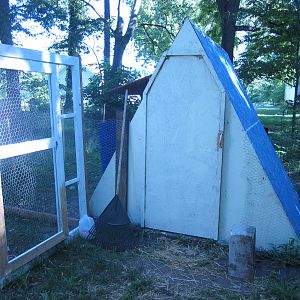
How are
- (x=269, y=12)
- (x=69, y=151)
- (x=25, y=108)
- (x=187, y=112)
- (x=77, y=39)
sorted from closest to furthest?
(x=25, y=108)
(x=187, y=112)
(x=69, y=151)
(x=269, y=12)
(x=77, y=39)

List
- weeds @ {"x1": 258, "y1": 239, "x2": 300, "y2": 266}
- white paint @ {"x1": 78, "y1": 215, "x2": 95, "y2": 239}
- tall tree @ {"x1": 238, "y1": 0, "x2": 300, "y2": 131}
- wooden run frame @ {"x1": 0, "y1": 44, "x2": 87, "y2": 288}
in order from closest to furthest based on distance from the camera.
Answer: wooden run frame @ {"x1": 0, "y1": 44, "x2": 87, "y2": 288}, weeds @ {"x1": 258, "y1": 239, "x2": 300, "y2": 266}, white paint @ {"x1": 78, "y1": 215, "x2": 95, "y2": 239}, tall tree @ {"x1": 238, "y1": 0, "x2": 300, "y2": 131}

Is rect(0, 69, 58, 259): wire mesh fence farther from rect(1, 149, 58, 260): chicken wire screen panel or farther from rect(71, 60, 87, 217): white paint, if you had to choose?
rect(71, 60, 87, 217): white paint

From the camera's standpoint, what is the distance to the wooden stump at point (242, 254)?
3490 mm

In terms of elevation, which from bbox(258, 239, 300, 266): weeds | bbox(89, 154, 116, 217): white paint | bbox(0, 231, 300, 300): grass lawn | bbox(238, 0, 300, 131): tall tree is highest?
bbox(238, 0, 300, 131): tall tree

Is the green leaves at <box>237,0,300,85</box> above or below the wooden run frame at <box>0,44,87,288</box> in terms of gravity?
above

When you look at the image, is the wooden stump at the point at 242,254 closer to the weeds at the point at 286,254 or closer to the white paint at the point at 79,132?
the weeds at the point at 286,254

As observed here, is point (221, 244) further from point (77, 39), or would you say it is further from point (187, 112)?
point (77, 39)

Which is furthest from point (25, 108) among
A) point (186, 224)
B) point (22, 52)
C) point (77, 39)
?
point (77, 39)

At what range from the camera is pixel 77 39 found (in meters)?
14.6

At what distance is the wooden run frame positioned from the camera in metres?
3.08

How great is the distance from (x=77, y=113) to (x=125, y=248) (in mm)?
1745

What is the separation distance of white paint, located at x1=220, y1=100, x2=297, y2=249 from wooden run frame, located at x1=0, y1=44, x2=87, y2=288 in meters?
1.82

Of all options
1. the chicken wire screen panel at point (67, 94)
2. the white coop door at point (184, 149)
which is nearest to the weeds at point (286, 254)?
the white coop door at point (184, 149)

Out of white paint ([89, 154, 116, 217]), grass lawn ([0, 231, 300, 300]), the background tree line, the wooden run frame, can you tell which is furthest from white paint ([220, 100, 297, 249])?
the background tree line
